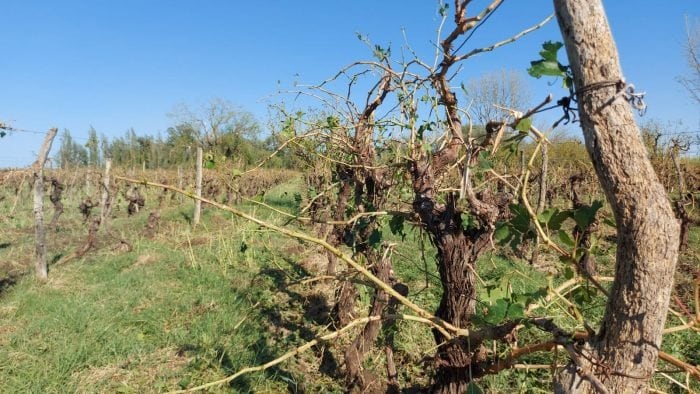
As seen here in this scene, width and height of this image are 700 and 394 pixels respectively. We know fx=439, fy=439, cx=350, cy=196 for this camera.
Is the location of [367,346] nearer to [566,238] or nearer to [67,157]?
[566,238]

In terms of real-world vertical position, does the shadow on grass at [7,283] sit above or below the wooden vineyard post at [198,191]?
below

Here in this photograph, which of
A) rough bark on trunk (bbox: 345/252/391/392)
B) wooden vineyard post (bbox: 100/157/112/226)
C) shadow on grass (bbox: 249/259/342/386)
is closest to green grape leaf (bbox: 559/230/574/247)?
rough bark on trunk (bbox: 345/252/391/392)

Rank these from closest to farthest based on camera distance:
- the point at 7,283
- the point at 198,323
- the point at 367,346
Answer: the point at 367,346 < the point at 198,323 < the point at 7,283

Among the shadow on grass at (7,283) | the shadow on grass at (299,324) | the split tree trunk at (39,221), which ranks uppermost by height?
the split tree trunk at (39,221)

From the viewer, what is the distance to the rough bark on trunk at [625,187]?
3.11 feet

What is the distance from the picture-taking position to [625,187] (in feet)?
3.20

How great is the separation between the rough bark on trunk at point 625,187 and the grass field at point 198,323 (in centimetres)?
58

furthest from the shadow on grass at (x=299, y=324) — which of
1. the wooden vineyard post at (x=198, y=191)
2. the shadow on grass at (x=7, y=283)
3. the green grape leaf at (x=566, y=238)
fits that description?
the wooden vineyard post at (x=198, y=191)

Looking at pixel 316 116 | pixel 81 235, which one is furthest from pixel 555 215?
pixel 81 235

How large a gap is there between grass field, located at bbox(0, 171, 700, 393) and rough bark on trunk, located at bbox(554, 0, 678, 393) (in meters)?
0.58

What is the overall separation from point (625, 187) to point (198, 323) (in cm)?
415

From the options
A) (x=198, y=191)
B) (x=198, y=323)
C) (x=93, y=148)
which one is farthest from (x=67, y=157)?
(x=198, y=323)

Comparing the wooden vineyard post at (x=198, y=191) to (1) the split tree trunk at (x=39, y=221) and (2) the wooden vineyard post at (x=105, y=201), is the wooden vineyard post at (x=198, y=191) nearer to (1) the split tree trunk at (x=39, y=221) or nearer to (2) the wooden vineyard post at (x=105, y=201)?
(2) the wooden vineyard post at (x=105, y=201)

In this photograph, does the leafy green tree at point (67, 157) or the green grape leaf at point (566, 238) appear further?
the leafy green tree at point (67, 157)
